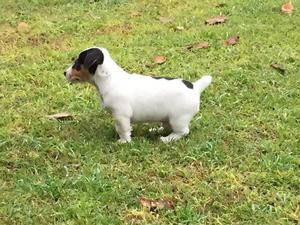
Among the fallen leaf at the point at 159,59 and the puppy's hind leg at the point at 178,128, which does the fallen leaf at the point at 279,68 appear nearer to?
the fallen leaf at the point at 159,59

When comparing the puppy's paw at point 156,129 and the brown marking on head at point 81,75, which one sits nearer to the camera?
the brown marking on head at point 81,75

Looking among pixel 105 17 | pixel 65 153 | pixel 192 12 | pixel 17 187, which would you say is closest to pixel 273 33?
pixel 192 12

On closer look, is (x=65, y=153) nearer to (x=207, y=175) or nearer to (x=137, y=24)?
(x=207, y=175)

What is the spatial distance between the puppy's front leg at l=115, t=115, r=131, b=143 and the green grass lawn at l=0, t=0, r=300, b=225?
8 cm

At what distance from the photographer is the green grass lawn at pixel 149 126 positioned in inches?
163

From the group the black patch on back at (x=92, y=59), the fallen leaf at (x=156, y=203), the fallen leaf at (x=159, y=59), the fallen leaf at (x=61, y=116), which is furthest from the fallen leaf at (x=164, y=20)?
the fallen leaf at (x=156, y=203)

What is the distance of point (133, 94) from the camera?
479cm

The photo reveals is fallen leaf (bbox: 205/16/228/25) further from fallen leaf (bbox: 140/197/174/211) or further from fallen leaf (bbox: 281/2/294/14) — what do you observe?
fallen leaf (bbox: 140/197/174/211)

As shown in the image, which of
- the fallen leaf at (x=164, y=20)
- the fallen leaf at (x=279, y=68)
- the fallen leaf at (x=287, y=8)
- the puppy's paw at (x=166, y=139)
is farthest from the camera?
the fallen leaf at (x=287, y=8)

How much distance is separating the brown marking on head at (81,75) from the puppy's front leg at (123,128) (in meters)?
0.38

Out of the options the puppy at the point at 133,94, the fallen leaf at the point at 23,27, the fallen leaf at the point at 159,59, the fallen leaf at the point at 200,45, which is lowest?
the fallen leaf at the point at 23,27

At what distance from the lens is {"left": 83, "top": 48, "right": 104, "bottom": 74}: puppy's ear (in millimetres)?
4699

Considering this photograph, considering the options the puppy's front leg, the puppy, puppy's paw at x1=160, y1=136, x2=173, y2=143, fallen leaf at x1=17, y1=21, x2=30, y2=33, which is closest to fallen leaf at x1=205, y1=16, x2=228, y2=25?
fallen leaf at x1=17, y1=21, x2=30, y2=33

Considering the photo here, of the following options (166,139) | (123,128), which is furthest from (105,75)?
(166,139)
